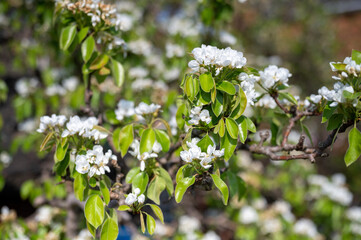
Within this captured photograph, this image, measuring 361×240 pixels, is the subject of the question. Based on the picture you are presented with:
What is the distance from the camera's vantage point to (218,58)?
1.01 metres

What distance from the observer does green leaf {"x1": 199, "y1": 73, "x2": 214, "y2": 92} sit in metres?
0.99

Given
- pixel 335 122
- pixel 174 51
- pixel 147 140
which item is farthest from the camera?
pixel 174 51

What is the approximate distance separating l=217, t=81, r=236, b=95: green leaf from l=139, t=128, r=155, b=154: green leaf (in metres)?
0.33

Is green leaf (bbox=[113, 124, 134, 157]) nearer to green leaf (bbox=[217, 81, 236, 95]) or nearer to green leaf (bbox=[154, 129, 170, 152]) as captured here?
green leaf (bbox=[154, 129, 170, 152])

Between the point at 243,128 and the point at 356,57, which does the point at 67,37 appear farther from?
the point at 356,57

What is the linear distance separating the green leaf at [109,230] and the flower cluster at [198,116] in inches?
14.8

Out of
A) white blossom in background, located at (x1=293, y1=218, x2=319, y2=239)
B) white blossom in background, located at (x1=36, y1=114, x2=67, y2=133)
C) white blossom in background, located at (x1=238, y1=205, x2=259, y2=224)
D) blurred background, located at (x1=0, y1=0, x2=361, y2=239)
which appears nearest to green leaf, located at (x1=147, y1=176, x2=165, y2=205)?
white blossom in background, located at (x1=36, y1=114, x2=67, y2=133)

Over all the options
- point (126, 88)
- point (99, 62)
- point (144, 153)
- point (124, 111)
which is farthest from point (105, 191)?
point (126, 88)

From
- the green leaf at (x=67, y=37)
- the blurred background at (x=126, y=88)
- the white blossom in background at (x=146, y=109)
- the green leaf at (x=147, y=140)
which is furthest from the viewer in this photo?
the blurred background at (x=126, y=88)

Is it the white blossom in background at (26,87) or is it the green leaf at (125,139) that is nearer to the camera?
the green leaf at (125,139)

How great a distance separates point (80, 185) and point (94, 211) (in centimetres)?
11

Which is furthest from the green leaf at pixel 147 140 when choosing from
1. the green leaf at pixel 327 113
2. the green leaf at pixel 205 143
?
the green leaf at pixel 327 113

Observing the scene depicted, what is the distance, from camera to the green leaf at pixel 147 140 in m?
1.21

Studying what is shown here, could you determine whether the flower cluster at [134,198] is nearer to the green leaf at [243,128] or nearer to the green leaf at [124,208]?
the green leaf at [124,208]
